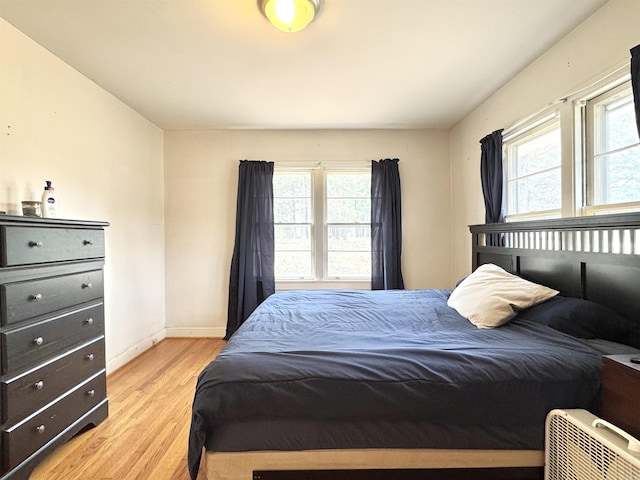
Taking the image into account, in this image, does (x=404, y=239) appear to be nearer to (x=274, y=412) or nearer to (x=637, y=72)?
(x=637, y=72)

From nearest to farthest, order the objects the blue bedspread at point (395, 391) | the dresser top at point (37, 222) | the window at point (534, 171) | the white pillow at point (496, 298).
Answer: the blue bedspread at point (395, 391) → the dresser top at point (37, 222) → the white pillow at point (496, 298) → the window at point (534, 171)

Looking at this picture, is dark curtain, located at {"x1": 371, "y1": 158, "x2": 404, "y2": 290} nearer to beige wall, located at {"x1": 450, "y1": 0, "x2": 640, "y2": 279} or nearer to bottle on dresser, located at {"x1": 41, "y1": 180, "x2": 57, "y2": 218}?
beige wall, located at {"x1": 450, "y1": 0, "x2": 640, "y2": 279}

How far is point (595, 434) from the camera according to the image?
100 cm

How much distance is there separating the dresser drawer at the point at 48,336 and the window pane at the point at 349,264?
7.93 ft

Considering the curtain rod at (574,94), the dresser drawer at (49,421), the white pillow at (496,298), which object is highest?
the curtain rod at (574,94)

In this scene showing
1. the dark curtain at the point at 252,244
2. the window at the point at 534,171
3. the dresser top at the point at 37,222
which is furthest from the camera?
the dark curtain at the point at 252,244

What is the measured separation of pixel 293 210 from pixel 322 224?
0.40 metres

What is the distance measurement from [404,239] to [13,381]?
11.4 feet

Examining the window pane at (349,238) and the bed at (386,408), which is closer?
the bed at (386,408)

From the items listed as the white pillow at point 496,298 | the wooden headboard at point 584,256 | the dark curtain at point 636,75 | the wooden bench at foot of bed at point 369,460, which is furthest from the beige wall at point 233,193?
the wooden bench at foot of bed at point 369,460

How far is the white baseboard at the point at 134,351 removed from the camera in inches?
111

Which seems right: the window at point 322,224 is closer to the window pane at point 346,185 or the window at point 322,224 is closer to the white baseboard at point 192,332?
the window pane at point 346,185

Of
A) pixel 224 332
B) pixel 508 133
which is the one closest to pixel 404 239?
pixel 508 133

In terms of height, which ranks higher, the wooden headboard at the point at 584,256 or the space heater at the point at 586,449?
the wooden headboard at the point at 584,256
